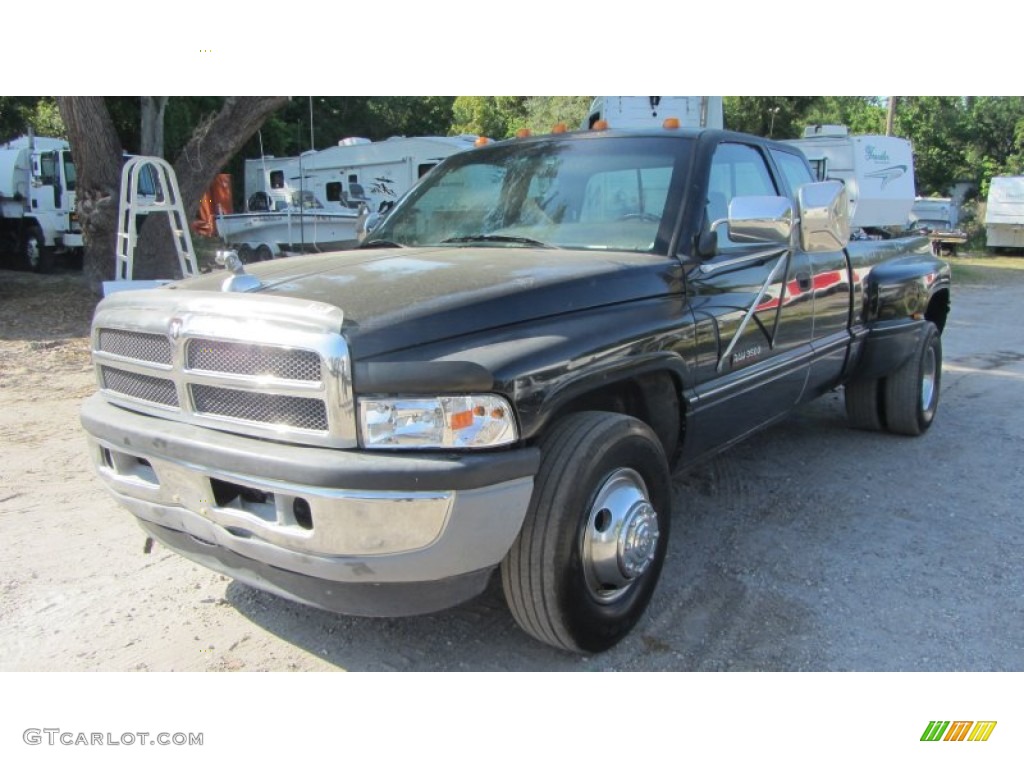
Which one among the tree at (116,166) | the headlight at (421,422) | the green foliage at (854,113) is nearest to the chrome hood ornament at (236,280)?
the headlight at (421,422)

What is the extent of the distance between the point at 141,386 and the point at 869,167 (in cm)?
1747

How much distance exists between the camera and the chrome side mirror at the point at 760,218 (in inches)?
125

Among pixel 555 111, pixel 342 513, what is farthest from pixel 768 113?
pixel 342 513

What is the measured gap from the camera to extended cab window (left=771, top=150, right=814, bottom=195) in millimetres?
4484

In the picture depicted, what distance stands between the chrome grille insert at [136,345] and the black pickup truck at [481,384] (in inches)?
0.5

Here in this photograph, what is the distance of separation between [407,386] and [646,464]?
107 centimetres

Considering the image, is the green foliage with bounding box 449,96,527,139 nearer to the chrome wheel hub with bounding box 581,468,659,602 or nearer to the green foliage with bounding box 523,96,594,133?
the green foliage with bounding box 523,96,594,133

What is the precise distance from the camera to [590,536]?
8.86ft

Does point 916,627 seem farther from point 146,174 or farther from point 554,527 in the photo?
point 146,174

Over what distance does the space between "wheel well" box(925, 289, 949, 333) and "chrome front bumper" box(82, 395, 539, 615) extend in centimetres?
480

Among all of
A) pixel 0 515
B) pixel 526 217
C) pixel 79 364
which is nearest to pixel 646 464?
pixel 526 217

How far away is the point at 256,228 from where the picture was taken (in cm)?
1633

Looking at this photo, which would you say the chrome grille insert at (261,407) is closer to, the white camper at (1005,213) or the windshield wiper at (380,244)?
the windshield wiper at (380,244)

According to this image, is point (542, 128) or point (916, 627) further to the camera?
point (542, 128)
